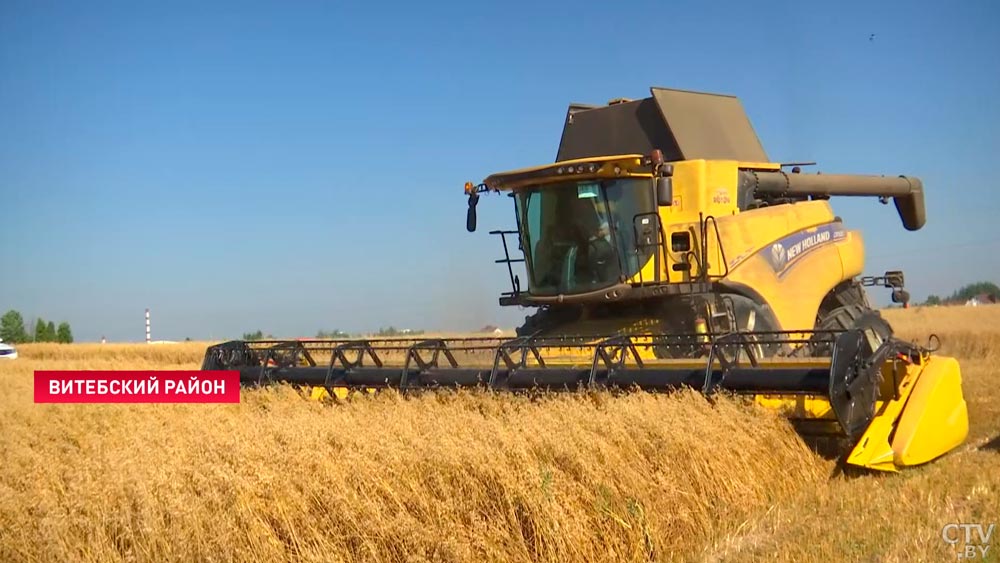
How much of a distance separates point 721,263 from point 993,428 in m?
2.35

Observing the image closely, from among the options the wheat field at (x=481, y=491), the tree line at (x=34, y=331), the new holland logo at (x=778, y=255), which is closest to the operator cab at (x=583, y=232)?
the new holland logo at (x=778, y=255)

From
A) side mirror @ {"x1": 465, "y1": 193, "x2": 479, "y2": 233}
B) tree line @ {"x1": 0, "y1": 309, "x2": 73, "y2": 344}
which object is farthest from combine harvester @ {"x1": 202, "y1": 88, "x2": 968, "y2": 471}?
tree line @ {"x1": 0, "y1": 309, "x2": 73, "y2": 344}

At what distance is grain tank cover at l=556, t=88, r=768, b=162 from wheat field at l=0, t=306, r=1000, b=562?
343cm

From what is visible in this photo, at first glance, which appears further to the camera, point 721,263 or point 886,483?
point 721,263

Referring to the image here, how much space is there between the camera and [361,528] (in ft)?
11.2

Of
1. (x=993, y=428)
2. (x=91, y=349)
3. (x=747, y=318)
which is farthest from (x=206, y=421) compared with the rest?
(x=91, y=349)

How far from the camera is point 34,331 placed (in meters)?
41.3

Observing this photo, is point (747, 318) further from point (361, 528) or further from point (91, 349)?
point (91, 349)
